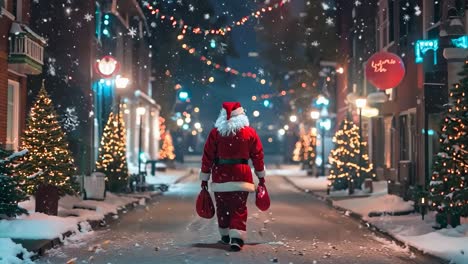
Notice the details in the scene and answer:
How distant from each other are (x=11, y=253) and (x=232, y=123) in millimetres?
4011

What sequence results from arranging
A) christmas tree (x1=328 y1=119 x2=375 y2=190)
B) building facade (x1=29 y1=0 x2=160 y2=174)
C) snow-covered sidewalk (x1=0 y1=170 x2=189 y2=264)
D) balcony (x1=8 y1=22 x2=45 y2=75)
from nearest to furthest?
1. snow-covered sidewalk (x1=0 y1=170 x2=189 y2=264)
2. balcony (x1=8 y1=22 x2=45 y2=75)
3. building facade (x1=29 y1=0 x2=160 y2=174)
4. christmas tree (x1=328 y1=119 x2=375 y2=190)

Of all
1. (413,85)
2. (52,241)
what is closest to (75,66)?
(413,85)

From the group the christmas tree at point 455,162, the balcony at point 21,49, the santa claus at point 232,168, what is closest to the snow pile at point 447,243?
the christmas tree at point 455,162

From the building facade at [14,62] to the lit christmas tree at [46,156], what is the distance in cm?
225

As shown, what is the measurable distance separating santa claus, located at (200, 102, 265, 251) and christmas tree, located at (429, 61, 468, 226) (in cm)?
401

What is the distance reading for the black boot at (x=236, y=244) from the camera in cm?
1191

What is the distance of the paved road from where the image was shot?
37.7 feet

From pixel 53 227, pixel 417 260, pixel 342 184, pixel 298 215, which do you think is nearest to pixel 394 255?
pixel 417 260

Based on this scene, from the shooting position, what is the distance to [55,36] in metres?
29.0

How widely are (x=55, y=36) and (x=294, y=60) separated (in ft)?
97.1

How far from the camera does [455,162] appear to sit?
567 inches

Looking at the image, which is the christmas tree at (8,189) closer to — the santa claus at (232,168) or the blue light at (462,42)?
the santa claus at (232,168)

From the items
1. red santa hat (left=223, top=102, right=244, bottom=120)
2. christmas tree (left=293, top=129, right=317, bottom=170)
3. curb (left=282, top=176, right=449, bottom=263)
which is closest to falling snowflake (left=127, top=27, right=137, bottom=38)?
christmas tree (left=293, top=129, right=317, bottom=170)

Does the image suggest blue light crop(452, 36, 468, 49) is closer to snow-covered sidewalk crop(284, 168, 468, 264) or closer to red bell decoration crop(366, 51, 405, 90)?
snow-covered sidewalk crop(284, 168, 468, 264)
